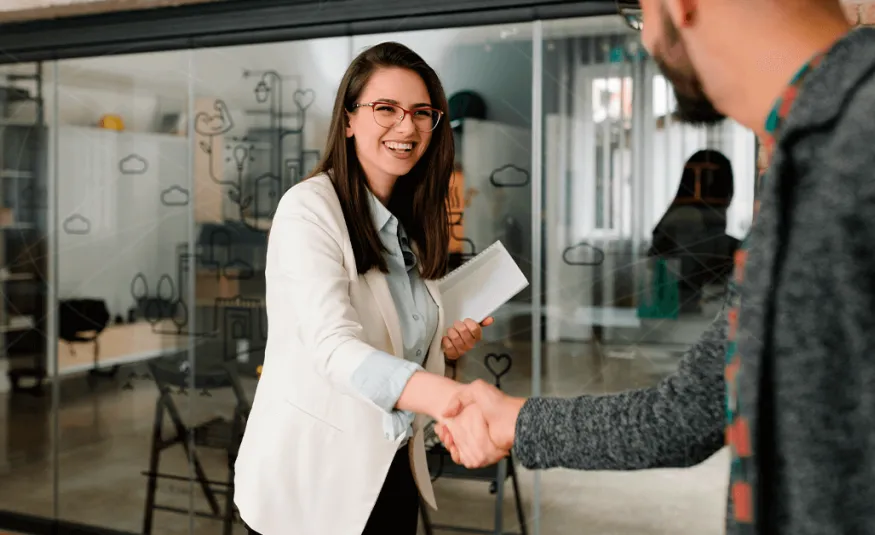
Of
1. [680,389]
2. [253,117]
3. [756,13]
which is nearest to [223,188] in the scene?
[253,117]

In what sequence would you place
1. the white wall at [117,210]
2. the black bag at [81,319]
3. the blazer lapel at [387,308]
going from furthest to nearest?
the black bag at [81,319] → the white wall at [117,210] → the blazer lapel at [387,308]

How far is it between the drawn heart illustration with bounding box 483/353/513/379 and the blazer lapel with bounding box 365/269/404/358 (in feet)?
3.21

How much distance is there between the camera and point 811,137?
71 cm

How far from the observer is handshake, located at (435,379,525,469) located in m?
1.41

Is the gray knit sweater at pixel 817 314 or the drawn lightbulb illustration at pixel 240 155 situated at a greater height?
the drawn lightbulb illustration at pixel 240 155

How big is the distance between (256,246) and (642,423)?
210 cm

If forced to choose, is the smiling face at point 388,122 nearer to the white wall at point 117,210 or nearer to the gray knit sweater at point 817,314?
the gray knit sweater at point 817,314

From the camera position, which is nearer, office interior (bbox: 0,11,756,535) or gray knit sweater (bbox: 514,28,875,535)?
gray knit sweater (bbox: 514,28,875,535)

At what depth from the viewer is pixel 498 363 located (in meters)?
2.68

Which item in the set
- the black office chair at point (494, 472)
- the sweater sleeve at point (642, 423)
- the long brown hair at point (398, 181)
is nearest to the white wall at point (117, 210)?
the black office chair at point (494, 472)

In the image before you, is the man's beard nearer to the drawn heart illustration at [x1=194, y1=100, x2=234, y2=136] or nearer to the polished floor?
the polished floor

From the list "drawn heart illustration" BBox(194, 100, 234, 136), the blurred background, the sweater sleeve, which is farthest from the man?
"drawn heart illustration" BBox(194, 100, 234, 136)

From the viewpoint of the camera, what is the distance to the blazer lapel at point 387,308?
1718 mm

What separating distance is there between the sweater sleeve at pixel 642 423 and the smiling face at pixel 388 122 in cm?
77
